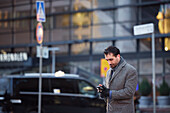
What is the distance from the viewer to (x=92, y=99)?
10938mm

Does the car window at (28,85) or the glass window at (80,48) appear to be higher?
the glass window at (80,48)

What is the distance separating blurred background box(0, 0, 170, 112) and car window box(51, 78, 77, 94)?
595 cm

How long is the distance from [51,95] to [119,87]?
22.2ft

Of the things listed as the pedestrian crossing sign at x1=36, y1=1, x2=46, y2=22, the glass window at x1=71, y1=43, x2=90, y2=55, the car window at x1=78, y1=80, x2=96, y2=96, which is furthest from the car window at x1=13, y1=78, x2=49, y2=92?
the glass window at x1=71, y1=43, x2=90, y2=55

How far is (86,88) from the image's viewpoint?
36.9 feet

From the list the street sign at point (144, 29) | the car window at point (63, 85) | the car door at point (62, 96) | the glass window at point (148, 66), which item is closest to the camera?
the street sign at point (144, 29)

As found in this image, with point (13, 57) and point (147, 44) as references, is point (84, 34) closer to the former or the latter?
point (147, 44)

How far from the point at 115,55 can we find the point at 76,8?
1715 cm

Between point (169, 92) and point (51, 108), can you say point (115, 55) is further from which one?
point (169, 92)

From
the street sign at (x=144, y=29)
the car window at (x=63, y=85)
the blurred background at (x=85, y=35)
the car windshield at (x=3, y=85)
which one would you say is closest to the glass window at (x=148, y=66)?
the blurred background at (x=85, y=35)

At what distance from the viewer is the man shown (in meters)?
4.52

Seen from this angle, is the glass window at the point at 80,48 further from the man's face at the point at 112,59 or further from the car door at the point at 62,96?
the man's face at the point at 112,59

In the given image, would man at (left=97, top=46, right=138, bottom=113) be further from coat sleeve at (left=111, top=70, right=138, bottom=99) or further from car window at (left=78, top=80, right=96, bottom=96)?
car window at (left=78, top=80, right=96, bottom=96)

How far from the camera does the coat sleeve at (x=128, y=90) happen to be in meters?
4.49
